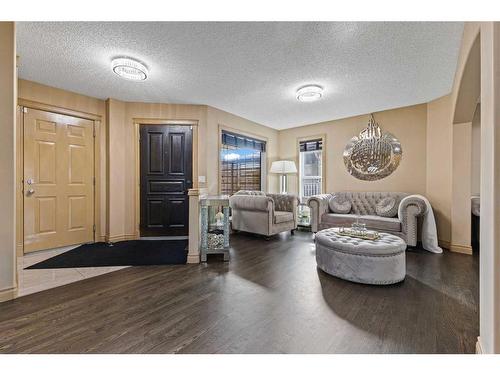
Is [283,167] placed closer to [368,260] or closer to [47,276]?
[368,260]

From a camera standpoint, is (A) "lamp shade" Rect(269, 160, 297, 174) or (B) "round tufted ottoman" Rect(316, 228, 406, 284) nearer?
(B) "round tufted ottoman" Rect(316, 228, 406, 284)

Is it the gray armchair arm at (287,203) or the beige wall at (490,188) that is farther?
the gray armchair arm at (287,203)

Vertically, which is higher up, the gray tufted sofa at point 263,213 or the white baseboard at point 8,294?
the gray tufted sofa at point 263,213

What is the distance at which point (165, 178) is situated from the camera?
A: 13.4 ft

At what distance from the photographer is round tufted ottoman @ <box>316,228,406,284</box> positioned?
7.05 feet

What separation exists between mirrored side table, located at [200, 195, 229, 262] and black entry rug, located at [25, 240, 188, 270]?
1.22ft

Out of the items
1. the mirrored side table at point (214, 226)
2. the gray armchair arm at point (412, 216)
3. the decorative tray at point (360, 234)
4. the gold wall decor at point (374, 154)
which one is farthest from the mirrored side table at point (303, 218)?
the mirrored side table at point (214, 226)

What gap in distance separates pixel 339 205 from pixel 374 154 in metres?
1.14

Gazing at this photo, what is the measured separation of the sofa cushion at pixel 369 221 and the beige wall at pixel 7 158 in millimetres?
4112

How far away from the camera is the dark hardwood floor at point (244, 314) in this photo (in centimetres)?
134

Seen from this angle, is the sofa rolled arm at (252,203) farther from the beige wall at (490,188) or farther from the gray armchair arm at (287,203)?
the beige wall at (490,188)

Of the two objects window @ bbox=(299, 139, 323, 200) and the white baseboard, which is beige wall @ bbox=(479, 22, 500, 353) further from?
window @ bbox=(299, 139, 323, 200)

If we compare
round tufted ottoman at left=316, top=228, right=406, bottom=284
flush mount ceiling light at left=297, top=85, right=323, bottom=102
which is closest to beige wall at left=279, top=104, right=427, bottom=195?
flush mount ceiling light at left=297, top=85, right=323, bottom=102
